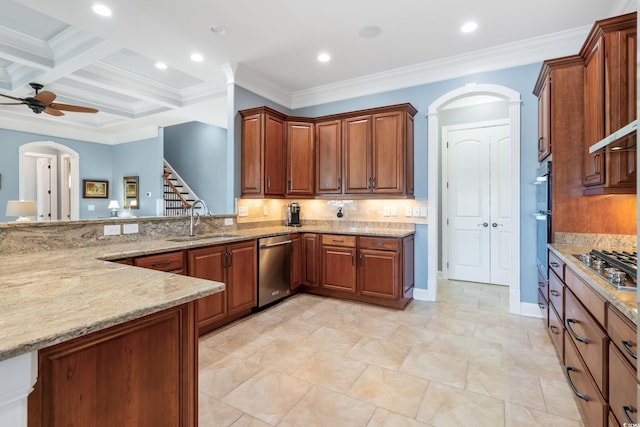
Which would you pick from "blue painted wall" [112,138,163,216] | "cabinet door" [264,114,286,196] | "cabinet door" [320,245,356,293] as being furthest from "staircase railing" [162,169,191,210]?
"cabinet door" [320,245,356,293]

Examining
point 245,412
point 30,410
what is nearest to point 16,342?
point 30,410

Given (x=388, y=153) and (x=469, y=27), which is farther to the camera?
(x=388, y=153)

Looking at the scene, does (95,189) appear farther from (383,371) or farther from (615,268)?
(615,268)

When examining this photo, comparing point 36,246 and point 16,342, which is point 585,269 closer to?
point 16,342

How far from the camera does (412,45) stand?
3.49 meters

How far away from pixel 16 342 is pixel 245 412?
1477 millimetres

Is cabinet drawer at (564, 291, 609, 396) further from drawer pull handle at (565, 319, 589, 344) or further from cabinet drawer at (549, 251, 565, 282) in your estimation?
cabinet drawer at (549, 251, 565, 282)

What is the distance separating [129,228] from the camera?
2.89m

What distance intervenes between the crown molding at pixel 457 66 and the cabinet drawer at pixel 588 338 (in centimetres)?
276

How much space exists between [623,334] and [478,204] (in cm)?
396

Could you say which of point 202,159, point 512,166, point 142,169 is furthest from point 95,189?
point 512,166

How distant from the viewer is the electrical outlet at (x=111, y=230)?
272cm

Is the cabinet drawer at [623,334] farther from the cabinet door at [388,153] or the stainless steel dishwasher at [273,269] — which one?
the stainless steel dishwasher at [273,269]

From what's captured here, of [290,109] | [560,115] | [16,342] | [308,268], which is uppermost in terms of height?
[290,109]
